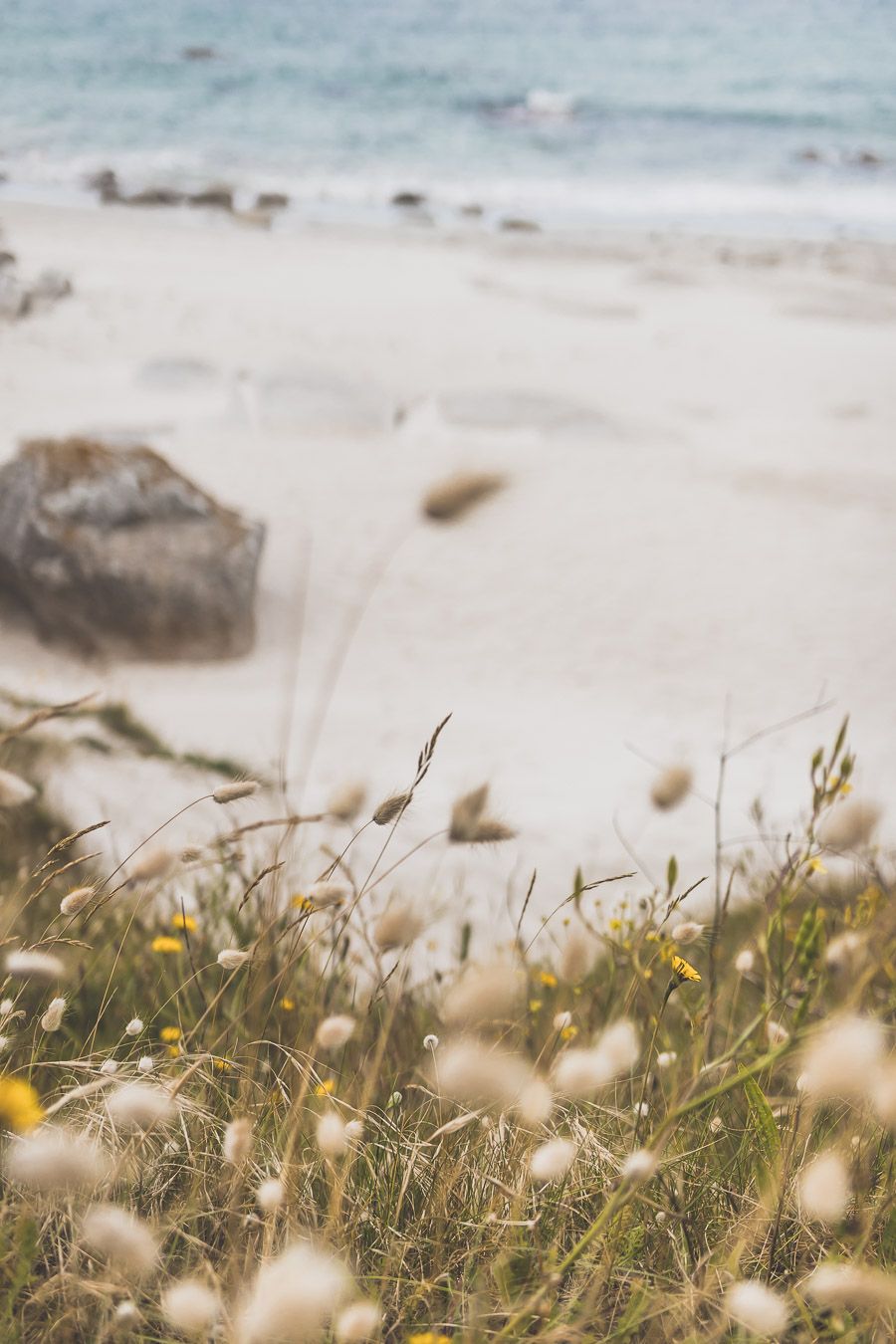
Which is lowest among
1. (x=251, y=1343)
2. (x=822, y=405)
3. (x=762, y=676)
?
(x=762, y=676)

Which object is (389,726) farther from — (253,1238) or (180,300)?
(180,300)

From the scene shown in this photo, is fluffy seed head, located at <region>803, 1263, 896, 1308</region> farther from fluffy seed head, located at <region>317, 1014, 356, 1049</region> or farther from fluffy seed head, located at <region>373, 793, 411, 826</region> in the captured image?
fluffy seed head, located at <region>373, 793, 411, 826</region>

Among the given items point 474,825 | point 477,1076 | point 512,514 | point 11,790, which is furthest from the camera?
point 512,514

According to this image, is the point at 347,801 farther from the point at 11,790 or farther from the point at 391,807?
the point at 11,790

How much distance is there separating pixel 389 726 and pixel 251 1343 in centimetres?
407

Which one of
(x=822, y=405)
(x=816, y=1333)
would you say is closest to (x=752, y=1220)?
(x=816, y=1333)

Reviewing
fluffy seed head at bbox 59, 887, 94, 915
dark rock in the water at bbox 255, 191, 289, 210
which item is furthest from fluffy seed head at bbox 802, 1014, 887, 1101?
dark rock in the water at bbox 255, 191, 289, 210

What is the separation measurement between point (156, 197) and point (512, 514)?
1063cm

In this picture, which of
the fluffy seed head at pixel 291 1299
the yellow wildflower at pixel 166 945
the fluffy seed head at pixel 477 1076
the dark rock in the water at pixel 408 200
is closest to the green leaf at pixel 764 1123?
the fluffy seed head at pixel 477 1076

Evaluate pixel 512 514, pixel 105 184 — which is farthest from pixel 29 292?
pixel 105 184

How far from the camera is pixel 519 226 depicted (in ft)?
53.4

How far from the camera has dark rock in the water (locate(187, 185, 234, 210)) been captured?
1530cm

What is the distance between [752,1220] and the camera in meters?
1.29

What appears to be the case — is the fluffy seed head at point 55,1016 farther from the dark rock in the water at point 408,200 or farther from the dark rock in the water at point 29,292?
the dark rock in the water at point 408,200
